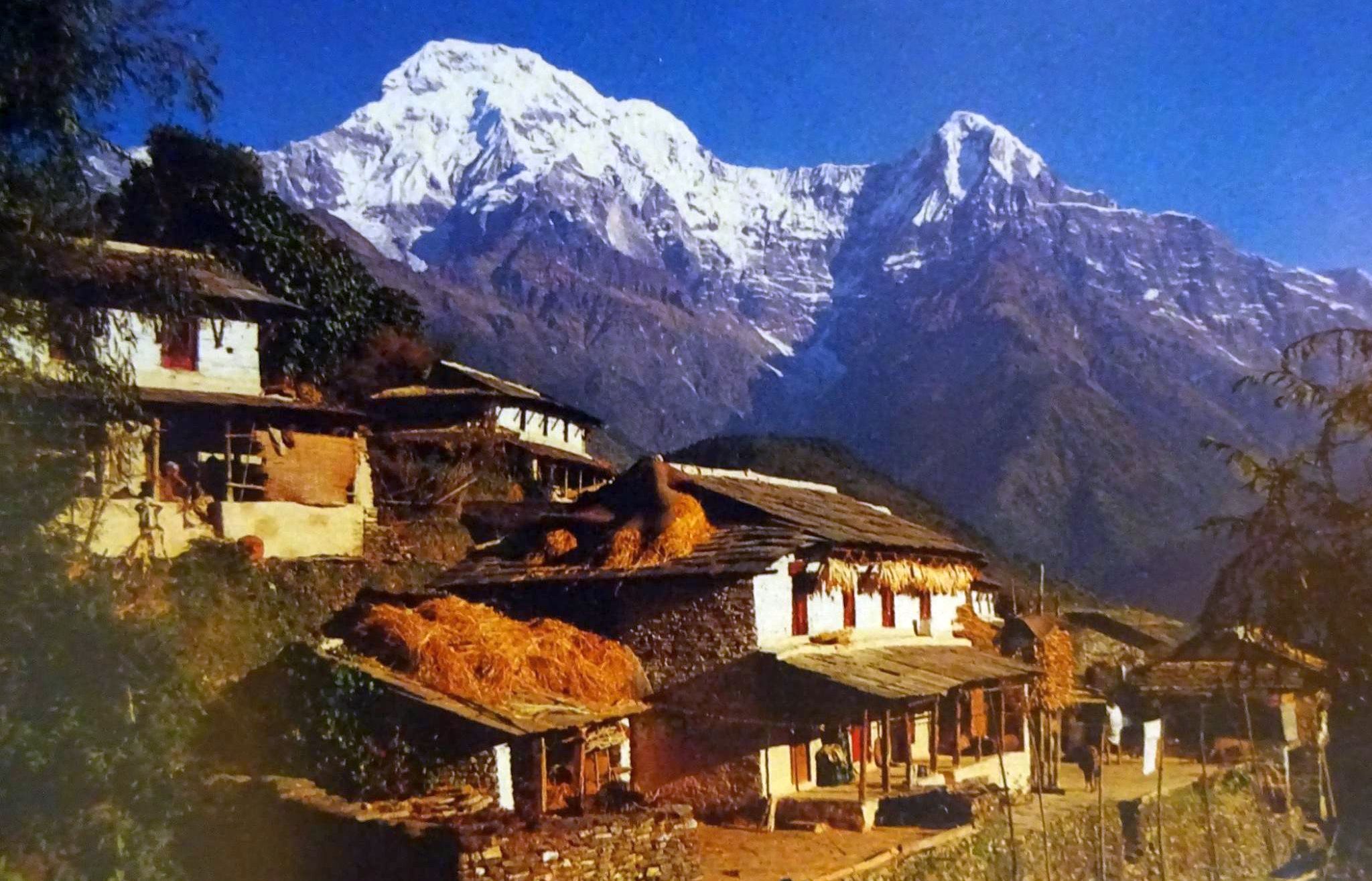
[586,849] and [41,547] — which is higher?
[41,547]

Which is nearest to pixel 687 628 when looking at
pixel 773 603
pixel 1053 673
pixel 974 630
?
pixel 773 603

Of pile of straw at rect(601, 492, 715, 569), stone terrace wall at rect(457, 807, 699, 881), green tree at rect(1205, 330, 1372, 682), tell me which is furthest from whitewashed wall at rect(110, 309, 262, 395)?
green tree at rect(1205, 330, 1372, 682)

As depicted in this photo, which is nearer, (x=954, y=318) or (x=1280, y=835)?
(x=1280, y=835)

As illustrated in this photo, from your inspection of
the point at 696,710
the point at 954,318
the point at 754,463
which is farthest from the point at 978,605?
the point at 954,318

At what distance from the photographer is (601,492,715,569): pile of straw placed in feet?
67.7

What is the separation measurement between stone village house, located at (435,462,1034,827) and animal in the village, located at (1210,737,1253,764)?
1025cm

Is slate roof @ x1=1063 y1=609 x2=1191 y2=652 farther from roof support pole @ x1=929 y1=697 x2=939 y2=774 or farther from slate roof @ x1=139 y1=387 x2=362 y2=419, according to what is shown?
slate roof @ x1=139 y1=387 x2=362 y2=419

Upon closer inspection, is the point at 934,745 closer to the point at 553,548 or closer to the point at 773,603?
the point at 773,603

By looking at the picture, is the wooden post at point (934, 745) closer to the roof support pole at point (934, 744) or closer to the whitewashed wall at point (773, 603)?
the roof support pole at point (934, 744)

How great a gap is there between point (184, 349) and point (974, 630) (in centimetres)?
1842

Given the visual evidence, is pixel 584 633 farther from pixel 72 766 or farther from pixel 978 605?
pixel 978 605

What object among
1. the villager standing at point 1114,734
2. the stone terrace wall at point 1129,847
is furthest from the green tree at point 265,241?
the villager standing at point 1114,734

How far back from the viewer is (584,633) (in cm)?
1973

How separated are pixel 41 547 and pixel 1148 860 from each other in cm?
1980
